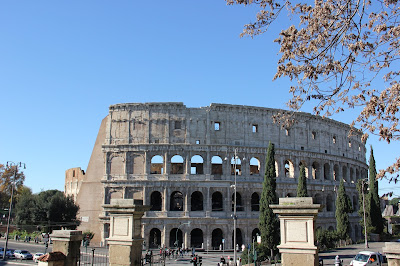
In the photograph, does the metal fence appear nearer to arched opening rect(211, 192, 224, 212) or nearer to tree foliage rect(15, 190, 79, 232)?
arched opening rect(211, 192, 224, 212)

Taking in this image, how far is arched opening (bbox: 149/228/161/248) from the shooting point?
116 ft

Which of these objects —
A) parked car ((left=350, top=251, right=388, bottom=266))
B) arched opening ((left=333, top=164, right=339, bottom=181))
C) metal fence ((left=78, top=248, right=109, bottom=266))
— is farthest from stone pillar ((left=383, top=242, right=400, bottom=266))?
arched opening ((left=333, top=164, right=339, bottom=181))

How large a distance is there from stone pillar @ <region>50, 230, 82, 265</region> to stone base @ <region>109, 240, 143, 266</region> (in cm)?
97

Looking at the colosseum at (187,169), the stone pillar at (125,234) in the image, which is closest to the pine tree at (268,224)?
the colosseum at (187,169)

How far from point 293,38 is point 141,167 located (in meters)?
31.6

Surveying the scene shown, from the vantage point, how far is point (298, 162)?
3950cm

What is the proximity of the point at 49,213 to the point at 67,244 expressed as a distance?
38938 millimetres

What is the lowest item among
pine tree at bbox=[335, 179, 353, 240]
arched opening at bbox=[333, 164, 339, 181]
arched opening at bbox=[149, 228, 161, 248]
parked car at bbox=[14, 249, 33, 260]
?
parked car at bbox=[14, 249, 33, 260]

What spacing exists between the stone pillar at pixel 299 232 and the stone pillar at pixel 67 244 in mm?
3899

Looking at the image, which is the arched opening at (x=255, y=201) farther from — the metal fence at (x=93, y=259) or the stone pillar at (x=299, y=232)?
the stone pillar at (x=299, y=232)

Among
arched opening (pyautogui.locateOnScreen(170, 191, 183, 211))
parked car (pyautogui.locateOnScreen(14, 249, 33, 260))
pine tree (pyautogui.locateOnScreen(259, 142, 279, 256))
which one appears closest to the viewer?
parked car (pyautogui.locateOnScreen(14, 249, 33, 260))

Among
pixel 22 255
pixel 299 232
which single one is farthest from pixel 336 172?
pixel 299 232

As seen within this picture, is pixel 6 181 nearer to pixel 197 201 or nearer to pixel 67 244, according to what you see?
pixel 197 201

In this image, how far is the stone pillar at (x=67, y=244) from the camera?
21.5ft
